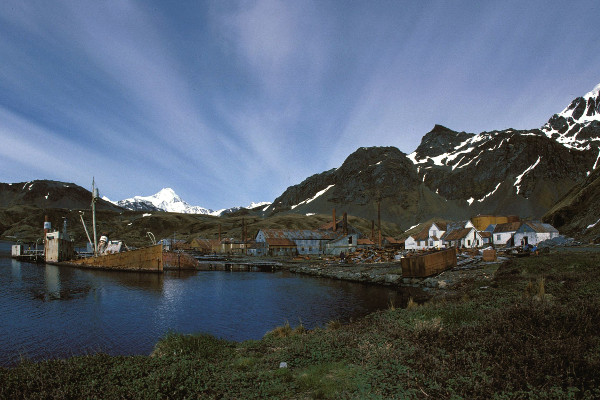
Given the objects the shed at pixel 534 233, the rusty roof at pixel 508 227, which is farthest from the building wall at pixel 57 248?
the rusty roof at pixel 508 227

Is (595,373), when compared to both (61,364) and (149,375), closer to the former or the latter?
(149,375)

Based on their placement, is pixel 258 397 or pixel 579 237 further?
pixel 579 237

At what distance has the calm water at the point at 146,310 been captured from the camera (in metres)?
18.4

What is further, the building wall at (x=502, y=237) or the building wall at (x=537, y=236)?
the building wall at (x=502, y=237)

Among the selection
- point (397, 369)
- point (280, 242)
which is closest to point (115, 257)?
point (280, 242)

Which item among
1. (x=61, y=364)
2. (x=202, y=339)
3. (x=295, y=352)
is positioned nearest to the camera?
(x=61, y=364)

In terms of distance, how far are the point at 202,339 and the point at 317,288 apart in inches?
1079

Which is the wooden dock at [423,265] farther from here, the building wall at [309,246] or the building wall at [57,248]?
the building wall at [57,248]

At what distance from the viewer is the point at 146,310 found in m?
27.2

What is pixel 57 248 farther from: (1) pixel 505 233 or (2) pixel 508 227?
(2) pixel 508 227

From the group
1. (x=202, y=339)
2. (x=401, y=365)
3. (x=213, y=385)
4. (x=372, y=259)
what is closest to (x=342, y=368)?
(x=401, y=365)

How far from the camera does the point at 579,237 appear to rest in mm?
62375

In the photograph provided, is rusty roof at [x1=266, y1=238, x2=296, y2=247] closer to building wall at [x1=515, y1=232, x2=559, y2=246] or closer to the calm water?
the calm water

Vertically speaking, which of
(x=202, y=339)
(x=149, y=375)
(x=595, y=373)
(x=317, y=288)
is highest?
(x=595, y=373)
